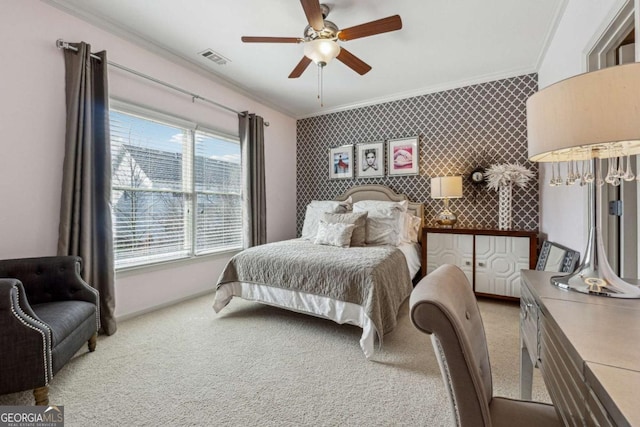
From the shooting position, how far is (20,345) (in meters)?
1.46

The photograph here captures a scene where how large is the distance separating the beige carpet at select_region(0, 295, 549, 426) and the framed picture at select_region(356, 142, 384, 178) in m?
2.46

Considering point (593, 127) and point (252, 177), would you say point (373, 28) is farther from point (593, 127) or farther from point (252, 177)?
point (252, 177)

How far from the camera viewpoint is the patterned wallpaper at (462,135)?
11.4ft

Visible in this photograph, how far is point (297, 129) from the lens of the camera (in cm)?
517

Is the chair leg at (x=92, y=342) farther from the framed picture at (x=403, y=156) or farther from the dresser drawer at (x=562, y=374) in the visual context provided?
the framed picture at (x=403, y=156)

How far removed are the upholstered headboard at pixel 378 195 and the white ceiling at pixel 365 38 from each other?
145 centimetres

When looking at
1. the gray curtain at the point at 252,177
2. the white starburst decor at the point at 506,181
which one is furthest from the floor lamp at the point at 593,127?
the gray curtain at the point at 252,177

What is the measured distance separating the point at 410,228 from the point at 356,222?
84 cm

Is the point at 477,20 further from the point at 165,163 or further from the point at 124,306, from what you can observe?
the point at 124,306

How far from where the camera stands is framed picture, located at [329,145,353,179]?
4586 mm

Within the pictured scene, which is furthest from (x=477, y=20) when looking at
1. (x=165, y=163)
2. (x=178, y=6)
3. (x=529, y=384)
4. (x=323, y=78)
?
(x=165, y=163)

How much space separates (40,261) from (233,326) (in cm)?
156

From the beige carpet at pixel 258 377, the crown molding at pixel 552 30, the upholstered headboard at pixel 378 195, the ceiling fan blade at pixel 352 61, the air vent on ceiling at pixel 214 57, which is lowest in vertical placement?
the beige carpet at pixel 258 377

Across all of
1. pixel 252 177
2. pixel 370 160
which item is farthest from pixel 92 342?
pixel 370 160
